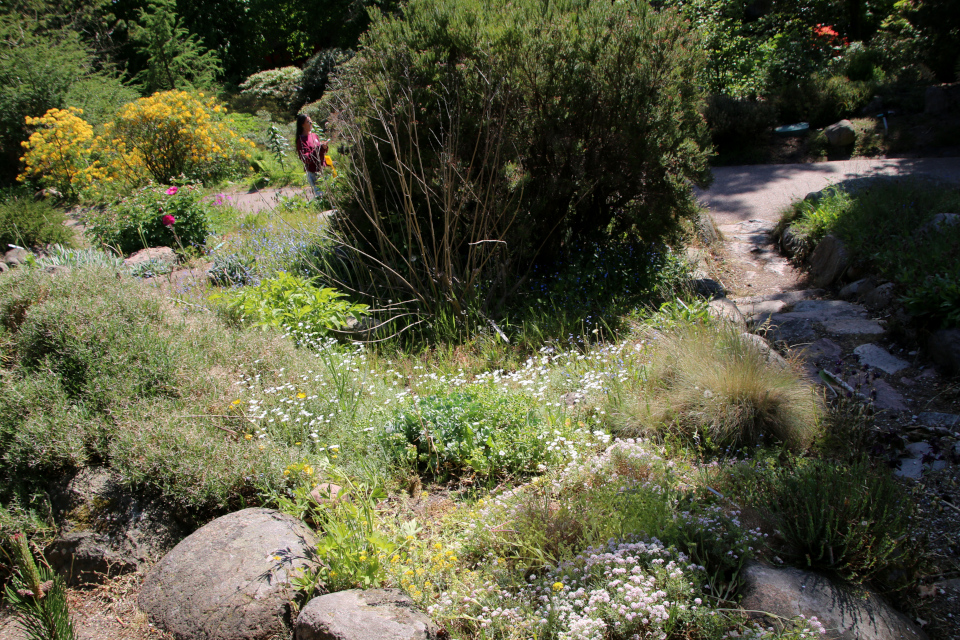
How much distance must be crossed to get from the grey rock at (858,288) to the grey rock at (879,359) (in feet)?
3.42

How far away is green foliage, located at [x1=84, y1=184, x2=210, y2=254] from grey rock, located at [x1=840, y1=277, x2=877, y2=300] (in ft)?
23.4

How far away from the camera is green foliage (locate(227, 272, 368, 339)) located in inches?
190

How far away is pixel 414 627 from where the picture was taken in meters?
2.22

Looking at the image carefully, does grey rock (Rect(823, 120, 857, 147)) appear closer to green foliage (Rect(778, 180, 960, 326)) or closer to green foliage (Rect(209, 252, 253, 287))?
green foliage (Rect(778, 180, 960, 326))

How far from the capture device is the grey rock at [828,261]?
5.67m

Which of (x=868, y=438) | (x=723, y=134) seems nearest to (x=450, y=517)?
(x=868, y=438)

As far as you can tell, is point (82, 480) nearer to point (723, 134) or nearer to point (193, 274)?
point (193, 274)

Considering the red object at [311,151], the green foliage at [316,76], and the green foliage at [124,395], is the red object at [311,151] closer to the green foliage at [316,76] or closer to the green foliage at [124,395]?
the green foliage at [124,395]

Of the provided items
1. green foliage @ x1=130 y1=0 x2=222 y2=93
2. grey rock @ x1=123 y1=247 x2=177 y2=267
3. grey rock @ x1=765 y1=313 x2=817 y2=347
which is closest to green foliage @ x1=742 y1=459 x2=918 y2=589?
grey rock @ x1=765 y1=313 x2=817 y2=347

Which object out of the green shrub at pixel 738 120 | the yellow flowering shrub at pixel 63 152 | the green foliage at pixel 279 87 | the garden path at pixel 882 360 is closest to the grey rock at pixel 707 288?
the garden path at pixel 882 360

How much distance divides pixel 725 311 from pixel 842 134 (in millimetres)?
7318

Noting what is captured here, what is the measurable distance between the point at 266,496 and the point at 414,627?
48.1 inches

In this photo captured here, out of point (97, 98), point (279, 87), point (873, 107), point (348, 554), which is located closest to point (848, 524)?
point (348, 554)

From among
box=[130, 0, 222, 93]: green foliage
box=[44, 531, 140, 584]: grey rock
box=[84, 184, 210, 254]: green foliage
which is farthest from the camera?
box=[130, 0, 222, 93]: green foliage
